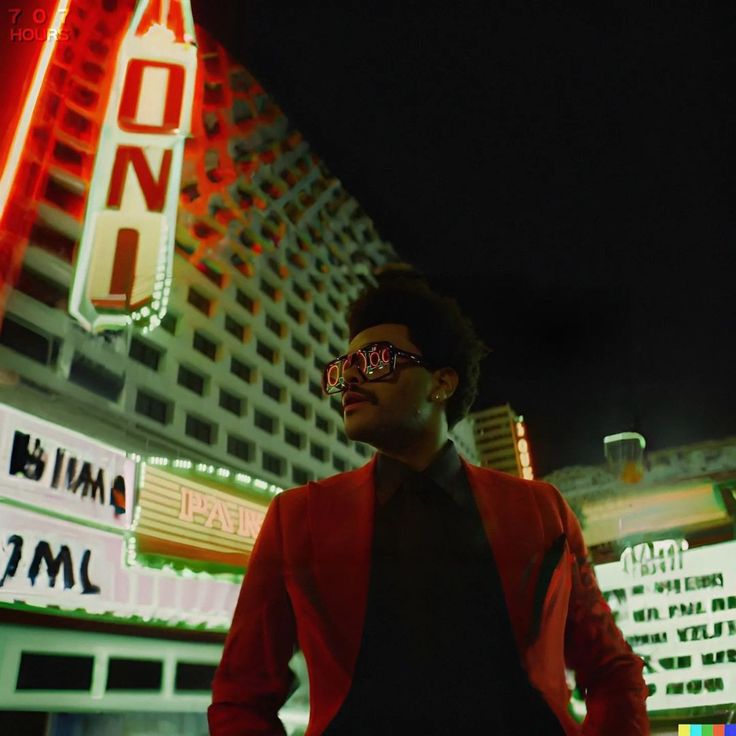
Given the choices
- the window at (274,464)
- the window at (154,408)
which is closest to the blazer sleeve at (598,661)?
the window at (154,408)

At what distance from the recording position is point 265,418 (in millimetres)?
17516

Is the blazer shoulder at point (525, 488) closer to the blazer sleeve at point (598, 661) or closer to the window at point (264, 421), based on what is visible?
the blazer sleeve at point (598, 661)

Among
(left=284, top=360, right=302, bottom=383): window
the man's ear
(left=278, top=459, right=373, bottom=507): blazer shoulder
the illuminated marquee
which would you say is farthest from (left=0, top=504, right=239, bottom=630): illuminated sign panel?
(left=284, top=360, right=302, bottom=383): window

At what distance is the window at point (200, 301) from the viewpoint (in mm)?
13891

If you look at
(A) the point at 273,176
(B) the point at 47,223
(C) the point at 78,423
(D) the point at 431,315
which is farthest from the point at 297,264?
(D) the point at 431,315

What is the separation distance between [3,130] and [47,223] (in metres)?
3.11

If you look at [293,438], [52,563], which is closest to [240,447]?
[293,438]

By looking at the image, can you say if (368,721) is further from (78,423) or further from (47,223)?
(47,223)

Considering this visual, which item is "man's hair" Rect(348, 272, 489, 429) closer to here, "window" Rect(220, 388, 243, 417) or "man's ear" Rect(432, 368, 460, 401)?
"man's ear" Rect(432, 368, 460, 401)

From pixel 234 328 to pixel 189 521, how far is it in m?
9.86

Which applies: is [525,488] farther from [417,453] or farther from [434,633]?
[434,633]

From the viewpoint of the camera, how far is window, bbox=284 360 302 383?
17.1 metres

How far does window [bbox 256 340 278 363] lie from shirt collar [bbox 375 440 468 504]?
14.8m

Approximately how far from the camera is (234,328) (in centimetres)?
1616
